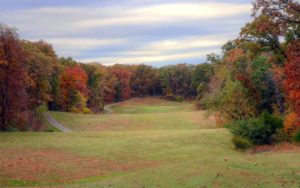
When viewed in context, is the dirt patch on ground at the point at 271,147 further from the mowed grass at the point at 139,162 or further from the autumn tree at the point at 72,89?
the autumn tree at the point at 72,89

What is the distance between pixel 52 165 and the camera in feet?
82.9

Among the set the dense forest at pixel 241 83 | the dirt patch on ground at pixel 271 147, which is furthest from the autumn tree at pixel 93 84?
the dirt patch on ground at pixel 271 147

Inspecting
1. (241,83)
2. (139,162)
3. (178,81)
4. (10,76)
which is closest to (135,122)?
(241,83)

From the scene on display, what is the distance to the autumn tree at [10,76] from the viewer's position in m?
42.7

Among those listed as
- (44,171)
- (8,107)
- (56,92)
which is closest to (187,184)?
(44,171)

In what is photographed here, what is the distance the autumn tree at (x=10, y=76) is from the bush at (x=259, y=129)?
21123 mm

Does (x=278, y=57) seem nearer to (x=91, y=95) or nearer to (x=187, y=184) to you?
(x=187, y=184)

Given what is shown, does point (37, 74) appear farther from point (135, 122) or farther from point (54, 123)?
point (135, 122)

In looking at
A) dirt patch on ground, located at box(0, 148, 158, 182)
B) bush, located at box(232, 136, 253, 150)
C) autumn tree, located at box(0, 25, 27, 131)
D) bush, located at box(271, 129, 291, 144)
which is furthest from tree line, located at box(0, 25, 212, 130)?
bush, located at box(271, 129, 291, 144)

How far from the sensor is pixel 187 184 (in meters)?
15.6

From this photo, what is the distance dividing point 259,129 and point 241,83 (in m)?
15.4

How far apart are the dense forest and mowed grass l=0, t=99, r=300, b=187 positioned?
3670 millimetres

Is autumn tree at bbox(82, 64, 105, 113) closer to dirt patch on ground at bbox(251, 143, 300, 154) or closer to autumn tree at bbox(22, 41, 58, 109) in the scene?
autumn tree at bbox(22, 41, 58, 109)

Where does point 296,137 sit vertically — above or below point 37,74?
below
